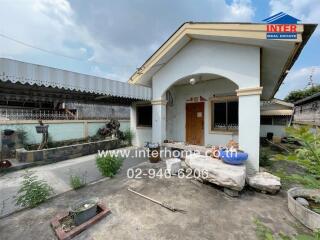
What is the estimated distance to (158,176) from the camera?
552cm

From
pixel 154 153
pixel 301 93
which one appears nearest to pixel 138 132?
pixel 154 153

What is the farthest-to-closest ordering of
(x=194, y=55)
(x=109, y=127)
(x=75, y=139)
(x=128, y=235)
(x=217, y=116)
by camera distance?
(x=109, y=127) < (x=75, y=139) < (x=217, y=116) < (x=194, y=55) < (x=128, y=235)

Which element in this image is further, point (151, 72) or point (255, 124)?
point (151, 72)

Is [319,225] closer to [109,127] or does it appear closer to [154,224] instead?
[154,224]

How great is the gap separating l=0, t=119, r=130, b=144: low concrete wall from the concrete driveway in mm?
1871

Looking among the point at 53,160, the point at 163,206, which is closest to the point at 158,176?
the point at 163,206

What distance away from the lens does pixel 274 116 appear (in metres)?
14.8

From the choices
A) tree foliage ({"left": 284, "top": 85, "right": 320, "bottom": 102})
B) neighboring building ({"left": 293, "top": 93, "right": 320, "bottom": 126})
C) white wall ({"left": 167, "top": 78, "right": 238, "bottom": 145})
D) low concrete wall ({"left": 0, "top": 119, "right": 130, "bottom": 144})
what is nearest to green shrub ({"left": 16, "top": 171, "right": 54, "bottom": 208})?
low concrete wall ({"left": 0, "top": 119, "right": 130, "bottom": 144})

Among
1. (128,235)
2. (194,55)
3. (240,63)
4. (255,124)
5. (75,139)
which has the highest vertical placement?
(194,55)

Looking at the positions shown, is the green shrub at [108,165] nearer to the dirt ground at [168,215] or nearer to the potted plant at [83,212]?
the dirt ground at [168,215]

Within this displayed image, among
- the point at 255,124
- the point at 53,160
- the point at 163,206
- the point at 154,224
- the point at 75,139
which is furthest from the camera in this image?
the point at 75,139

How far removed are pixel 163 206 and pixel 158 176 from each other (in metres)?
1.66

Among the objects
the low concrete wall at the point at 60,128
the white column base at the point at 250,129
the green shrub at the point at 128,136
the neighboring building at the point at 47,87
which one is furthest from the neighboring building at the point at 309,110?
the low concrete wall at the point at 60,128

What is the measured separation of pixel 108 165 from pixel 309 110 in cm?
1418
